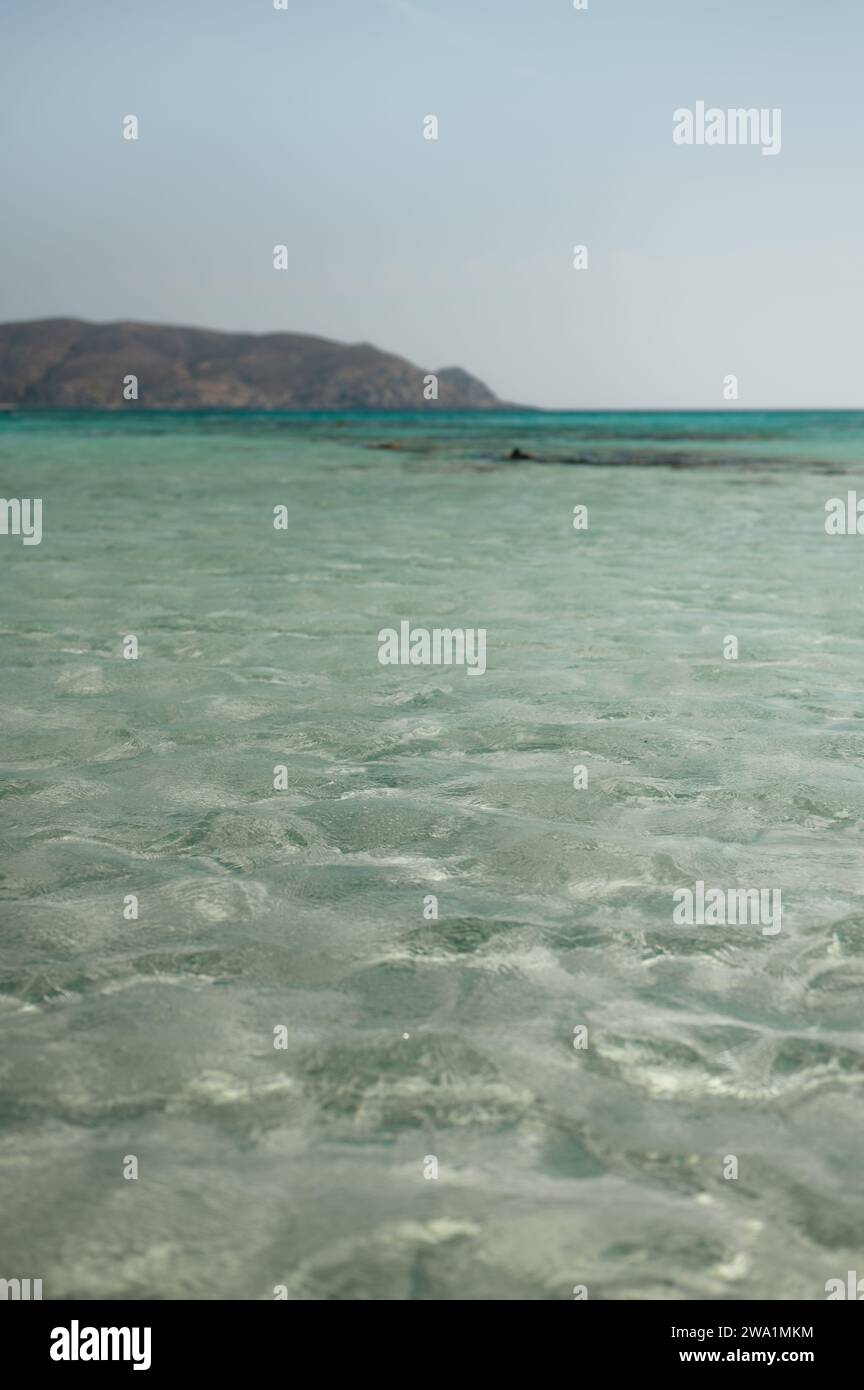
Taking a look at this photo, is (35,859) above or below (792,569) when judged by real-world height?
below

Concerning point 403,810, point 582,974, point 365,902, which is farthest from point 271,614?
point 582,974

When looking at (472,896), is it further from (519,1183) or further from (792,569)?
(792,569)

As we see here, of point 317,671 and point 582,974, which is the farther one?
point 317,671

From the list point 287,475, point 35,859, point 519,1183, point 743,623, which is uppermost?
point 287,475

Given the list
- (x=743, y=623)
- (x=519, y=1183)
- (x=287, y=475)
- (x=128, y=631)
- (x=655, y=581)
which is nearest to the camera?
(x=519, y=1183)

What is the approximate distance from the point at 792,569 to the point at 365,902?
10473mm

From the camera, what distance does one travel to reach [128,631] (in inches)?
367

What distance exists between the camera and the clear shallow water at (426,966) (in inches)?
105

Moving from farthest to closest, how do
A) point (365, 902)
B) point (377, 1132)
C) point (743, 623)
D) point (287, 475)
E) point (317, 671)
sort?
point (287, 475) < point (743, 623) < point (317, 671) < point (365, 902) < point (377, 1132)

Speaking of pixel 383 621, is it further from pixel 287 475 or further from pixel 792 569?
pixel 287 475

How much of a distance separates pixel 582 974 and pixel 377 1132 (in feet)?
3.35

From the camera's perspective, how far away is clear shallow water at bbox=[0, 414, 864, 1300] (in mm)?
2664

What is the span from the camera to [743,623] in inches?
391

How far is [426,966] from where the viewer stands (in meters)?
3.83
